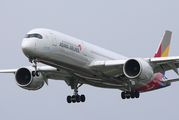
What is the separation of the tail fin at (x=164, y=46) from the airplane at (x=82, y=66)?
11.3ft

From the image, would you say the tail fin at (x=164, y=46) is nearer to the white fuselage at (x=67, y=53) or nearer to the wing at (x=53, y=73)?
the white fuselage at (x=67, y=53)

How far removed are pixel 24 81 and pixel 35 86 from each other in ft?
3.84

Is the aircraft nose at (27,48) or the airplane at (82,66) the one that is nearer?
the aircraft nose at (27,48)

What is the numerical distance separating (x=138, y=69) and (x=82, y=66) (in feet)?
15.3

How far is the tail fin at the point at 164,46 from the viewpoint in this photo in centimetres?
4100

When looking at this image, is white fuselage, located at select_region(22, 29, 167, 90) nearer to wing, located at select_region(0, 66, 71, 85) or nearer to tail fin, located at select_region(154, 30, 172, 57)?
wing, located at select_region(0, 66, 71, 85)

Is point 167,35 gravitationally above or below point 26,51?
above

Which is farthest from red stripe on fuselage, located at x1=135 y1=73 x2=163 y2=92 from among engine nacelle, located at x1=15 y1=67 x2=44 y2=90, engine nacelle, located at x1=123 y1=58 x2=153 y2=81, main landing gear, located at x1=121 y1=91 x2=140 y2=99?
engine nacelle, located at x1=15 y1=67 x2=44 y2=90

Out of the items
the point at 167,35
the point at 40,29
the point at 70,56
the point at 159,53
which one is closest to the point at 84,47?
the point at 70,56

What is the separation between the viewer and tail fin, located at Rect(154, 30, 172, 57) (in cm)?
4100

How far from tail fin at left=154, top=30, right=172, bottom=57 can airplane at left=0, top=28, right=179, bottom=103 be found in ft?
11.3

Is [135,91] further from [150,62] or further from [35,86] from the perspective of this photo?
[35,86]

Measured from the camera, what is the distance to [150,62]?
99.3 ft

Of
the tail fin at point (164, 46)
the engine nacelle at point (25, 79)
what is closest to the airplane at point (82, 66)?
the engine nacelle at point (25, 79)
